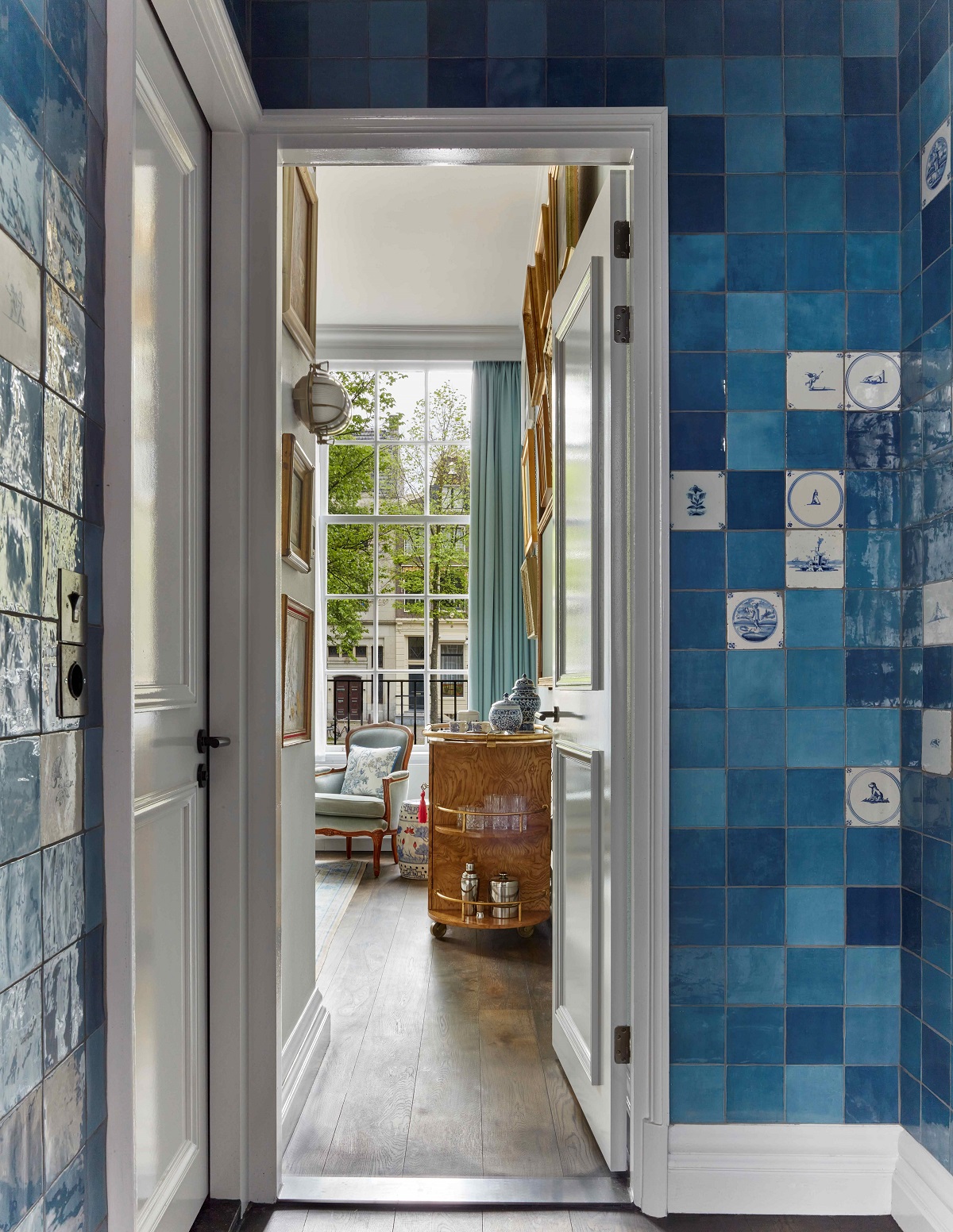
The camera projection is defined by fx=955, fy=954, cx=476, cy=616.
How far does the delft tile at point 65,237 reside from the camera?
113 cm

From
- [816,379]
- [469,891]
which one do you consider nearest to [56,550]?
[816,379]

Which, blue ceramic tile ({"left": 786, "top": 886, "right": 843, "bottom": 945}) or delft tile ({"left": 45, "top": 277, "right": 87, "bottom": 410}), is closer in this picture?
delft tile ({"left": 45, "top": 277, "right": 87, "bottom": 410})

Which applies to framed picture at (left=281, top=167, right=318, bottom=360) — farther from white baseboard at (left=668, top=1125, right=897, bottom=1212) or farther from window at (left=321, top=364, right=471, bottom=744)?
window at (left=321, top=364, right=471, bottom=744)

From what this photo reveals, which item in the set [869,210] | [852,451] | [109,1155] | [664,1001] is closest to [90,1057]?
[109,1155]

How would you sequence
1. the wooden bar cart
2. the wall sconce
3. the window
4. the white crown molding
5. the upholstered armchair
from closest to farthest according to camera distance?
the wall sconce, the wooden bar cart, the upholstered armchair, the white crown molding, the window

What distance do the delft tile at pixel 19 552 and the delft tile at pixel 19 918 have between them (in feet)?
0.93

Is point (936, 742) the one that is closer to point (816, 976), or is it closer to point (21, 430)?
point (816, 976)

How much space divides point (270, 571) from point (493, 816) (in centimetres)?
197

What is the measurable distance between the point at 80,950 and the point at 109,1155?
0.90 ft

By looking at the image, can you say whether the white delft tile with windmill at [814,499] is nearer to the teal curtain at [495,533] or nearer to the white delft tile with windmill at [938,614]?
the white delft tile with windmill at [938,614]

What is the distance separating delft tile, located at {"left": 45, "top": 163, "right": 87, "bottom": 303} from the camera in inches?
44.7

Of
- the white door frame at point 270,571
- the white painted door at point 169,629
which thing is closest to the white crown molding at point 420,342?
the white door frame at point 270,571

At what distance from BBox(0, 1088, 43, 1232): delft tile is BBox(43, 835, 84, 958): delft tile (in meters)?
0.17

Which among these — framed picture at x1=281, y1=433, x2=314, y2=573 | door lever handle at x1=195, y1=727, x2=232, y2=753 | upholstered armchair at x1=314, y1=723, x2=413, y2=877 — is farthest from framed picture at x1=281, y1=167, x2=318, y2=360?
upholstered armchair at x1=314, y1=723, x2=413, y2=877
